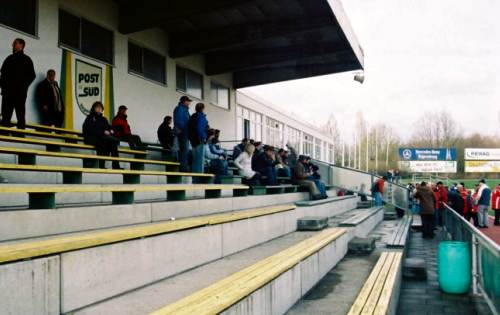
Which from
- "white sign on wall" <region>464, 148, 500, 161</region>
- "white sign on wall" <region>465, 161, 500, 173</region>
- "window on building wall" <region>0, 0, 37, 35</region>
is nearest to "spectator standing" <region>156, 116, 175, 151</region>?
"window on building wall" <region>0, 0, 37, 35</region>

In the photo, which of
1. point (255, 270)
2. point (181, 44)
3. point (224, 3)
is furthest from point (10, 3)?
point (255, 270)

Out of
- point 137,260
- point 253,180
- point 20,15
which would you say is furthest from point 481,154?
point 137,260

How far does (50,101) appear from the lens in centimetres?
952

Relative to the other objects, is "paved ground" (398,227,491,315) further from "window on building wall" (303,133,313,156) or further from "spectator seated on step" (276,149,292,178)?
"window on building wall" (303,133,313,156)

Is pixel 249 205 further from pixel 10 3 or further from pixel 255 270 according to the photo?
pixel 10 3

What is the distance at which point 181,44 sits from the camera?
15.6 m

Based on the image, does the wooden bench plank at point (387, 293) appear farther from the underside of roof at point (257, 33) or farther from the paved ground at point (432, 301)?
the underside of roof at point (257, 33)

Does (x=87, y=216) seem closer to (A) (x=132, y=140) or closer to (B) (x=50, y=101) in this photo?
(B) (x=50, y=101)

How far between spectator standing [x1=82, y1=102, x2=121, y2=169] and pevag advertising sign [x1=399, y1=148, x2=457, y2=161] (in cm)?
Result: 4210

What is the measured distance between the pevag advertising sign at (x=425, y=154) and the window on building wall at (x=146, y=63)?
1443 inches

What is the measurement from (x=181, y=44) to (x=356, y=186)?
32.2 feet

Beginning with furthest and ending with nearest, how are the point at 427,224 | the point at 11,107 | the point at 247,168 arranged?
the point at 427,224, the point at 247,168, the point at 11,107

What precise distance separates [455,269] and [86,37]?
31.0 ft

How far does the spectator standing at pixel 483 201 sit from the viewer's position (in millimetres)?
21062
